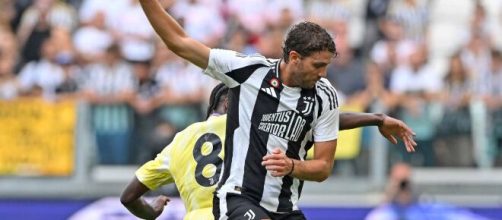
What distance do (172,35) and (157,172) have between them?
4.99ft

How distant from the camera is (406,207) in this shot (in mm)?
12266

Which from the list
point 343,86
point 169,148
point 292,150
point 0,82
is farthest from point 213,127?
point 0,82

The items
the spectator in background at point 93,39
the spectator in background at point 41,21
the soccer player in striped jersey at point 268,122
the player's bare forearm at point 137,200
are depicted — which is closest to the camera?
the soccer player in striped jersey at point 268,122

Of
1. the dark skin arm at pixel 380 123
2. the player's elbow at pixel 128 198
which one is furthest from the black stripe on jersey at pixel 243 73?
the player's elbow at pixel 128 198

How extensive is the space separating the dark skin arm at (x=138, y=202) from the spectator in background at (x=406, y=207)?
4.79 m

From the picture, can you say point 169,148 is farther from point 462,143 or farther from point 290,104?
point 462,143

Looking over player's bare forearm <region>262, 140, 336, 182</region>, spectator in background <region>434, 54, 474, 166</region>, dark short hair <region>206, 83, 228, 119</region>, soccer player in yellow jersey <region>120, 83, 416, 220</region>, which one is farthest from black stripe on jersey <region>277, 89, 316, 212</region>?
spectator in background <region>434, 54, 474, 166</region>

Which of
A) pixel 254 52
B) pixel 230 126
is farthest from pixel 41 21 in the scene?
pixel 230 126

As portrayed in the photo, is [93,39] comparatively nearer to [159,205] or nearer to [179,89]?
[179,89]

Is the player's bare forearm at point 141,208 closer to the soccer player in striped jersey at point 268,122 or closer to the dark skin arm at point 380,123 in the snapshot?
the soccer player in striped jersey at point 268,122

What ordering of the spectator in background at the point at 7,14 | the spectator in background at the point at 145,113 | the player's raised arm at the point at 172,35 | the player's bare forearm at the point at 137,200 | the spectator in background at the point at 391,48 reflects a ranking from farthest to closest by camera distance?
the spectator in background at the point at 7,14
the spectator in background at the point at 391,48
the spectator in background at the point at 145,113
the player's bare forearm at the point at 137,200
the player's raised arm at the point at 172,35

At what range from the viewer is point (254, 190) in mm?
6574

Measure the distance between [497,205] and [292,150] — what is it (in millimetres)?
6452

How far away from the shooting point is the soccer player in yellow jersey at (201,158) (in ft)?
23.1
